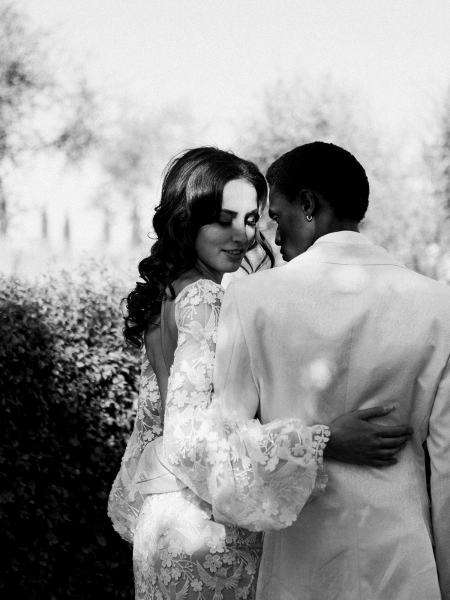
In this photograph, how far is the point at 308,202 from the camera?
2.50 m

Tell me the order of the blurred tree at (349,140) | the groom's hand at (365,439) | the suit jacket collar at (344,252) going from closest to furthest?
the groom's hand at (365,439) → the suit jacket collar at (344,252) → the blurred tree at (349,140)

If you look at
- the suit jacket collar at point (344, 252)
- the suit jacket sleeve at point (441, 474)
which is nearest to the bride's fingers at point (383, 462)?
the suit jacket sleeve at point (441, 474)

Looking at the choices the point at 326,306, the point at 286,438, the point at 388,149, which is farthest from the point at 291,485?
the point at 388,149

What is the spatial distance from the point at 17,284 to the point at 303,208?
3.08 meters

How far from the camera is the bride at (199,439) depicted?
7.53 feet

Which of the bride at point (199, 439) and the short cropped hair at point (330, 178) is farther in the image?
the short cropped hair at point (330, 178)

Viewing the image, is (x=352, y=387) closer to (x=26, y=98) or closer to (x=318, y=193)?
(x=318, y=193)

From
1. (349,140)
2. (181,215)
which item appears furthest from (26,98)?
(181,215)

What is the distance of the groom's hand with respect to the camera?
2.27 meters

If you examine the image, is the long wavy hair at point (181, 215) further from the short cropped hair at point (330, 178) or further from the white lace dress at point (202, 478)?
the short cropped hair at point (330, 178)

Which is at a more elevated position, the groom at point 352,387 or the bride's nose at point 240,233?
the bride's nose at point 240,233

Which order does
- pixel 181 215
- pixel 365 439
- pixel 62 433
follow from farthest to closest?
1. pixel 62 433
2. pixel 181 215
3. pixel 365 439

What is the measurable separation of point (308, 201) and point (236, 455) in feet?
2.48

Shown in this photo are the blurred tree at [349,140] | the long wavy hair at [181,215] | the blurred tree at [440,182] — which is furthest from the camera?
the blurred tree at [440,182]
